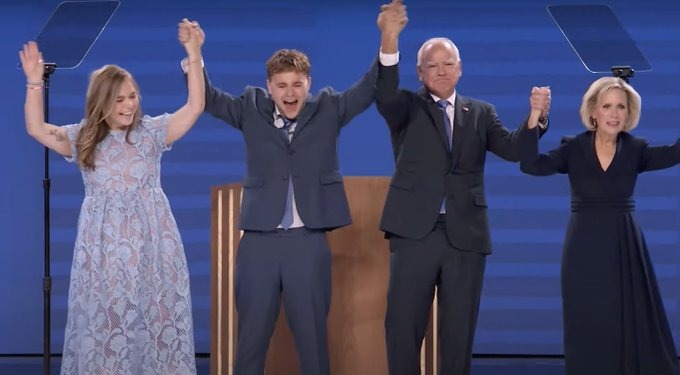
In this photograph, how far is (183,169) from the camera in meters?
6.07

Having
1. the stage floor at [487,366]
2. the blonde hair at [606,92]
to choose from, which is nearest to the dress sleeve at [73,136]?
the blonde hair at [606,92]

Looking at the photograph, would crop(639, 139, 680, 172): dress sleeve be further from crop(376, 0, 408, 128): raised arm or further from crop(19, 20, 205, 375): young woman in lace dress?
crop(19, 20, 205, 375): young woman in lace dress

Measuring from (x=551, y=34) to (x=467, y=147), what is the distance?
2.43 meters

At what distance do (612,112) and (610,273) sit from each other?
62 centimetres

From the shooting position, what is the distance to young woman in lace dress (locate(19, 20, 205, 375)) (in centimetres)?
361

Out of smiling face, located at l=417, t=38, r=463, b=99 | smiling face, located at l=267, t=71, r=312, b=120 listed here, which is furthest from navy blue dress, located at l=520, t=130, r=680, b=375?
smiling face, located at l=267, t=71, r=312, b=120

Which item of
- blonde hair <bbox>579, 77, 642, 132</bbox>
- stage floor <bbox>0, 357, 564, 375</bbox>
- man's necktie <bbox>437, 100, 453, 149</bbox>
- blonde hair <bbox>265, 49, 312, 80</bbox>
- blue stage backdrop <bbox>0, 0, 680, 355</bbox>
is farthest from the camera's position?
blue stage backdrop <bbox>0, 0, 680, 355</bbox>

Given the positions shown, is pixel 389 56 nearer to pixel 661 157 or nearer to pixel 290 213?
pixel 290 213

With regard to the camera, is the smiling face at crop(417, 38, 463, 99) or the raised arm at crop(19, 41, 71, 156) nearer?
the raised arm at crop(19, 41, 71, 156)

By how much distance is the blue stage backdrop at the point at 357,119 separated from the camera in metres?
5.96

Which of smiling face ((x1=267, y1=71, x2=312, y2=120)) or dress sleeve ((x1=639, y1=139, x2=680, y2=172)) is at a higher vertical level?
smiling face ((x1=267, y1=71, x2=312, y2=120))

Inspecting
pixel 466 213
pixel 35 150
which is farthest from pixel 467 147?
pixel 35 150

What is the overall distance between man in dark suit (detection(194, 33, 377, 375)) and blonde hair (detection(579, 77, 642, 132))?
89 centimetres

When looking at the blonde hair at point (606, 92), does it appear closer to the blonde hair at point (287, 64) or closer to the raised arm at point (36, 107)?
the blonde hair at point (287, 64)
